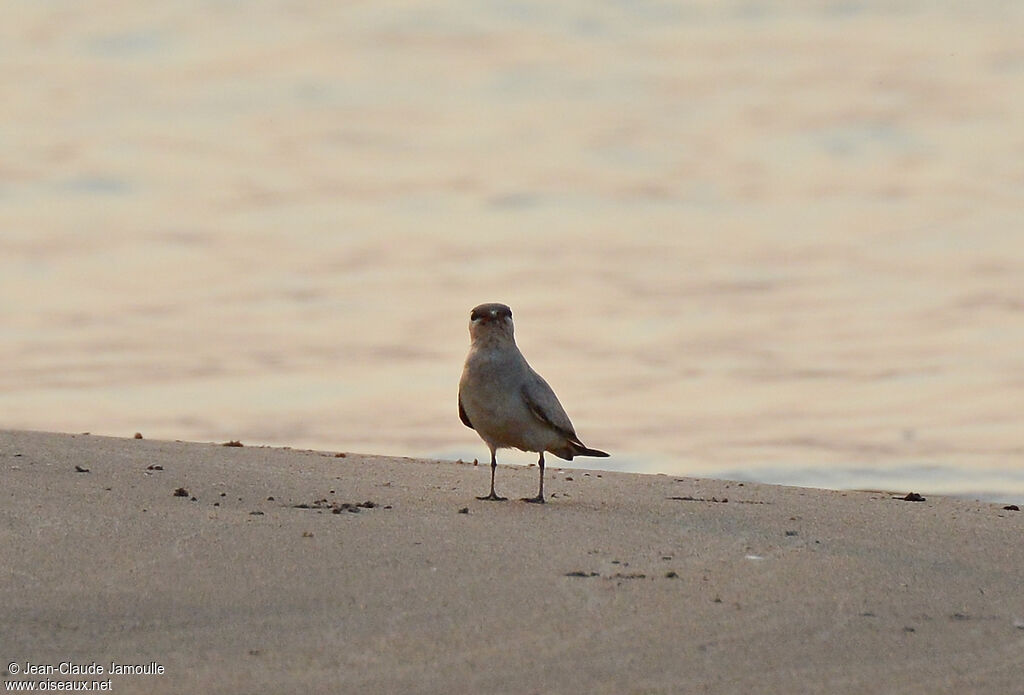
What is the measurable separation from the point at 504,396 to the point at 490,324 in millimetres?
398

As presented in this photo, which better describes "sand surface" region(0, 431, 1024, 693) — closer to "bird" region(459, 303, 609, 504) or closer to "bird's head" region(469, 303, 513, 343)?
"bird" region(459, 303, 609, 504)

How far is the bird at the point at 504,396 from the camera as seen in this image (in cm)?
812

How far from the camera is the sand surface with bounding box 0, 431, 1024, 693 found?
191 inches

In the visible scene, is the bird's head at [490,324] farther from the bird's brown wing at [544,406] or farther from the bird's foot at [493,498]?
the bird's foot at [493,498]

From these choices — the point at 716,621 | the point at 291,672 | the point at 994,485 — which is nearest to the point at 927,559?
the point at 716,621

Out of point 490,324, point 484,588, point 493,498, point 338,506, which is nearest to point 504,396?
point 490,324

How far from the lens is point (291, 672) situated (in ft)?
15.6

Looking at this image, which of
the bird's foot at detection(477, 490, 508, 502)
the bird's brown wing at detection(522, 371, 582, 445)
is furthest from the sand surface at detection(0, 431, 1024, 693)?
the bird's brown wing at detection(522, 371, 582, 445)

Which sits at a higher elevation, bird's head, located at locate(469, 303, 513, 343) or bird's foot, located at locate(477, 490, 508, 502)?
bird's head, located at locate(469, 303, 513, 343)

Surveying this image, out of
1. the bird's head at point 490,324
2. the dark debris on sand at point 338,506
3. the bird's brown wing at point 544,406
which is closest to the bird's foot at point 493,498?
the bird's brown wing at point 544,406

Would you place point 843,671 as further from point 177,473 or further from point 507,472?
point 507,472

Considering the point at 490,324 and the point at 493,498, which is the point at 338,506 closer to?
the point at 493,498

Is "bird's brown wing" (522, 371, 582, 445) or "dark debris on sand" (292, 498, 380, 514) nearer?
"dark debris on sand" (292, 498, 380, 514)

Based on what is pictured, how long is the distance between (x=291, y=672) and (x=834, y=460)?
651 cm
